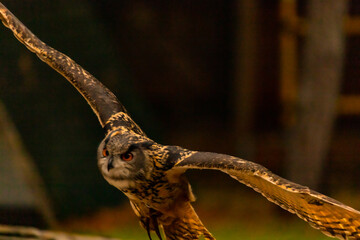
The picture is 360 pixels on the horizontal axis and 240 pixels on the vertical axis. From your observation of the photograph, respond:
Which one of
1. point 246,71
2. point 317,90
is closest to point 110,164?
point 317,90

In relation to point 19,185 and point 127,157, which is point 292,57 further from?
point 127,157

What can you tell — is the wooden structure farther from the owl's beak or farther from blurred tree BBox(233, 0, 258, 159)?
the owl's beak

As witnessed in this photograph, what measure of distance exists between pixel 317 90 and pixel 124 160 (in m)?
3.32

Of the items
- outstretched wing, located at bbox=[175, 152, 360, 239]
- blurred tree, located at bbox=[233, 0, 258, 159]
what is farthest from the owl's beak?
blurred tree, located at bbox=[233, 0, 258, 159]

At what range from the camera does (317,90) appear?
6281mm

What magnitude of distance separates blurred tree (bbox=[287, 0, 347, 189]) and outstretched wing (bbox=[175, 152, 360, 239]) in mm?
3019

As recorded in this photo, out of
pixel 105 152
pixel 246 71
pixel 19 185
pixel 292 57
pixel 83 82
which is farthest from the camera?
pixel 246 71

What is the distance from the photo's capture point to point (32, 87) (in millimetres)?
6164

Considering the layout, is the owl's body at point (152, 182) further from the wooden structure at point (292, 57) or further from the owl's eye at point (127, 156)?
the wooden structure at point (292, 57)

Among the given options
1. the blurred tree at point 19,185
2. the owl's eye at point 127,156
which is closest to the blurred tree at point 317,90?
the blurred tree at point 19,185

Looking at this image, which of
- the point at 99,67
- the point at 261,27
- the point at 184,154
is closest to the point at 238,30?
the point at 261,27

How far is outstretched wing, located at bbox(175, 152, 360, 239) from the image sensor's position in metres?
3.01

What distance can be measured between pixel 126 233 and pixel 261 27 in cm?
400

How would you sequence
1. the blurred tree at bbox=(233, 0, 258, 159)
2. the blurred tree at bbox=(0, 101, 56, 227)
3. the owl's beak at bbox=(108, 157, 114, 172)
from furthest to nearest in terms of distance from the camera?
the blurred tree at bbox=(233, 0, 258, 159) < the blurred tree at bbox=(0, 101, 56, 227) < the owl's beak at bbox=(108, 157, 114, 172)
